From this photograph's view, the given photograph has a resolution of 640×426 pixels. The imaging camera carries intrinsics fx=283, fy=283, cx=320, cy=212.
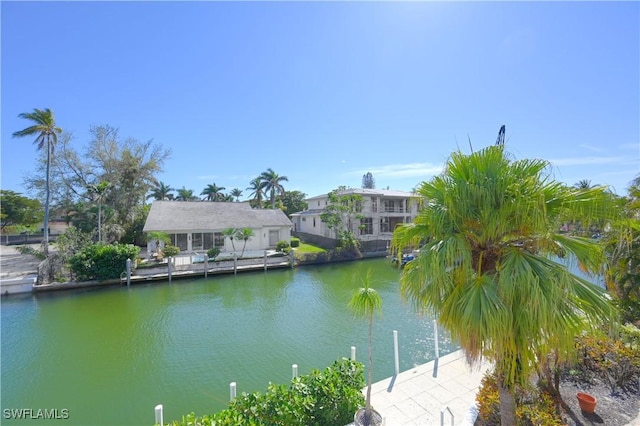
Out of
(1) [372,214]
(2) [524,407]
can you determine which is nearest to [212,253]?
(1) [372,214]

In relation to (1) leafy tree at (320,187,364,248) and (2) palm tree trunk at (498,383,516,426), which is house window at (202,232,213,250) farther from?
(2) palm tree trunk at (498,383,516,426)

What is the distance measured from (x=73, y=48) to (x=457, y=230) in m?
13.1

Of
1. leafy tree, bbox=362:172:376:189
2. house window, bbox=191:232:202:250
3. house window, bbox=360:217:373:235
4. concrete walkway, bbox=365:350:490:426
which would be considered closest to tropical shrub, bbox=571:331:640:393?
concrete walkway, bbox=365:350:490:426

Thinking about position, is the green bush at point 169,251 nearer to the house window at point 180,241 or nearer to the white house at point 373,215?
the house window at point 180,241

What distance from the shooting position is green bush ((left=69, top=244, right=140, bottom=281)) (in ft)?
52.2

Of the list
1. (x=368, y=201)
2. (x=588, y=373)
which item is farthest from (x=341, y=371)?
(x=368, y=201)

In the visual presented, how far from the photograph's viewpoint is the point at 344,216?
2831cm

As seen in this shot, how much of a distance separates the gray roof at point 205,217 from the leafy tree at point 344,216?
403 cm

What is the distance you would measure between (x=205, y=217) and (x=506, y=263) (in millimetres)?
24792

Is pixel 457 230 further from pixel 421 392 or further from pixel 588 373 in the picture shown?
pixel 588 373

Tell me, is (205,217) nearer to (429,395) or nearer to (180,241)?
(180,241)

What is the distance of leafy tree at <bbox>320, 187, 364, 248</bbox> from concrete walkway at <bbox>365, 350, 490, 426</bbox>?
1919cm

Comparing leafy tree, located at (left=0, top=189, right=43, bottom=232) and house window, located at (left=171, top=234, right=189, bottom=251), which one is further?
leafy tree, located at (left=0, top=189, right=43, bottom=232)

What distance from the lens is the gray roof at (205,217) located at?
2247 cm
